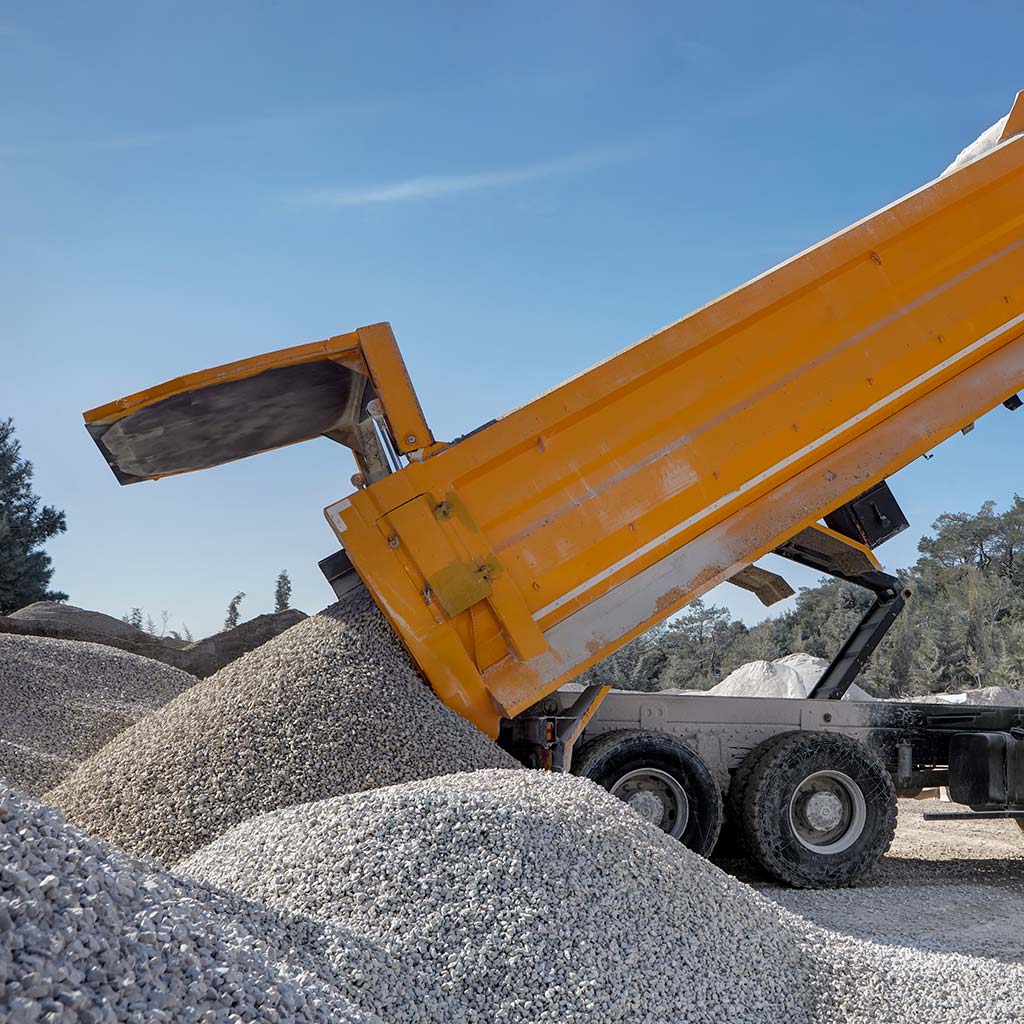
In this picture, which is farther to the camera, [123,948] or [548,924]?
[548,924]

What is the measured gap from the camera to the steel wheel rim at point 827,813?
5.72 m

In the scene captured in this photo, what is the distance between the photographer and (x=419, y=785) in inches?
160

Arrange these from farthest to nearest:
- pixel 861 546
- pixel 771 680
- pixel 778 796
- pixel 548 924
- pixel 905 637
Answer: pixel 905 637 < pixel 771 680 < pixel 861 546 < pixel 778 796 < pixel 548 924

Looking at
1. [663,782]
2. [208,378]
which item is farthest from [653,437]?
[208,378]

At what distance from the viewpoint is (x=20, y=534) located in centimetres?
2289

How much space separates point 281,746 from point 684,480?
239 cm

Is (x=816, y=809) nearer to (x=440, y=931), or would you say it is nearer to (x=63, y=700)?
(x=440, y=931)

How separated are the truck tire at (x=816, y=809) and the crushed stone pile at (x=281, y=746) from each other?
1558mm

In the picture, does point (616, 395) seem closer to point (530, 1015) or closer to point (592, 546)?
point (592, 546)

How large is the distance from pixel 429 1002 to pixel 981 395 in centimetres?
462

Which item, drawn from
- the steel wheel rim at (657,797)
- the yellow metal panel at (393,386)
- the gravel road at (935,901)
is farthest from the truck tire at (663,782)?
the yellow metal panel at (393,386)

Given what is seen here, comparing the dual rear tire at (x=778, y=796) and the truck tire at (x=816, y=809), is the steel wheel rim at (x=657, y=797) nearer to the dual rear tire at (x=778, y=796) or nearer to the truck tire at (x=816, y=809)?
the dual rear tire at (x=778, y=796)

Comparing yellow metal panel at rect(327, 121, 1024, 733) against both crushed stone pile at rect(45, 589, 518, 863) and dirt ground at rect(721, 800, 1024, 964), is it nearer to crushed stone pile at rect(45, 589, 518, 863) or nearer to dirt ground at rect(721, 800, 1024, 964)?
crushed stone pile at rect(45, 589, 518, 863)

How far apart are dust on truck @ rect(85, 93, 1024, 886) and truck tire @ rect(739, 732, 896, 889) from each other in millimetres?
13
